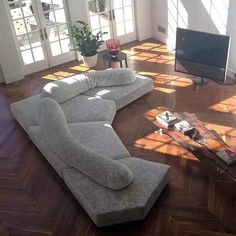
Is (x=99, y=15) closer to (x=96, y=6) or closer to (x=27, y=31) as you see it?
(x=96, y=6)

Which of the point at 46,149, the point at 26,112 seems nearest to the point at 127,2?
the point at 26,112

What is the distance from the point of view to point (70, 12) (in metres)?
6.73

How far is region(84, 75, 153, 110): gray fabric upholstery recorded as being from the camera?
17.5ft

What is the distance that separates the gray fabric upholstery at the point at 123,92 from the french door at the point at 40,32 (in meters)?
1.90

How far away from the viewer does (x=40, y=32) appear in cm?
667

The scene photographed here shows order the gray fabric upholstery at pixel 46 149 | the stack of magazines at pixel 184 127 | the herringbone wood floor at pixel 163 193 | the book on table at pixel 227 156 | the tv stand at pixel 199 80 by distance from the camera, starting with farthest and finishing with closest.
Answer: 1. the tv stand at pixel 199 80
2. the stack of magazines at pixel 184 127
3. the gray fabric upholstery at pixel 46 149
4. the book on table at pixel 227 156
5. the herringbone wood floor at pixel 163 193

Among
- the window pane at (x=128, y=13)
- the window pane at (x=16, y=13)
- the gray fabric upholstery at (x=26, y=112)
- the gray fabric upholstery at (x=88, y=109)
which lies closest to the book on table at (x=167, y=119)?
the gray fabric upholstery at (x=88, y=109)

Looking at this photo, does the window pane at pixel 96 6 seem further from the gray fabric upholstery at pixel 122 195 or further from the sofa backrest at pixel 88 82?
the gray fabric upholstery at pixel 122 195

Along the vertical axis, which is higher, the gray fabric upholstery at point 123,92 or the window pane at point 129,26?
the window pane at point 129,26

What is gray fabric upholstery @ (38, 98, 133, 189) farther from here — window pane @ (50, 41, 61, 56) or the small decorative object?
window pane @ (50, 41, 61, 56)

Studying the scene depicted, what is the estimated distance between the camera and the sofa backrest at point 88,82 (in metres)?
5.25

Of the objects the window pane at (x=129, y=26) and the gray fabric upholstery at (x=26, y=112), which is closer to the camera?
the gray fabric upholstery at (x=26, y=112)

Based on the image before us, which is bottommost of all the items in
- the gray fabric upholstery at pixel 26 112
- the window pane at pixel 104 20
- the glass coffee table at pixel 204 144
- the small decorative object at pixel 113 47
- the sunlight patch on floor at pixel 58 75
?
the sunlight patch on floor at pixel 58 75

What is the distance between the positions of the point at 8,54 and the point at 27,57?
0.44m
